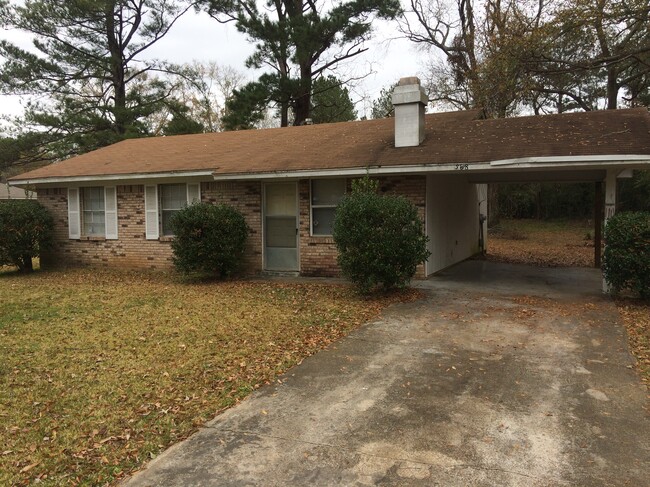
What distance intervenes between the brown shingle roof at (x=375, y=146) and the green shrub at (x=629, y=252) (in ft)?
3.74

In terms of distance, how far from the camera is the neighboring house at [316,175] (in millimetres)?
9180

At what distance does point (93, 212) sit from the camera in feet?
44.4

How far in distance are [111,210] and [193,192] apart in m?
2.57

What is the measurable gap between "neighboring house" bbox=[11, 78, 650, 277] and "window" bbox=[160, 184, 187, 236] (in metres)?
0.03

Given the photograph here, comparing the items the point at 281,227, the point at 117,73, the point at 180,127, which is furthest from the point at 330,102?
the point at 281,227

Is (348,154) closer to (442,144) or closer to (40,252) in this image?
(442,144)

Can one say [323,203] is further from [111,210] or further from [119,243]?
[111,210]

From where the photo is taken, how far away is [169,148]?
14.8 meters

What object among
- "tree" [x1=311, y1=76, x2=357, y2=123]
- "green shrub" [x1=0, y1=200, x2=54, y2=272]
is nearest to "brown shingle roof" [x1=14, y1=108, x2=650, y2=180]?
"green shrub" [x1=0, y1=200, x2=54, y2=272]

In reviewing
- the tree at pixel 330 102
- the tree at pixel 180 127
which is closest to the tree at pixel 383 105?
the tree at pixel 330 102

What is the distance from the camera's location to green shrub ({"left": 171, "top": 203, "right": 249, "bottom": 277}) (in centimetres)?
1035

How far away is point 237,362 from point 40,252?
10.5m

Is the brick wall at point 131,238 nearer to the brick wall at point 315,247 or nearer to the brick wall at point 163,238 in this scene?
the brick wall at point 163,238

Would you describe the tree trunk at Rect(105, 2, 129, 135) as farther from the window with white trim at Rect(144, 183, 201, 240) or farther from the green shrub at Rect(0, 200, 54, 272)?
the window with white trim at Rect(144, 183, 201, 240)
